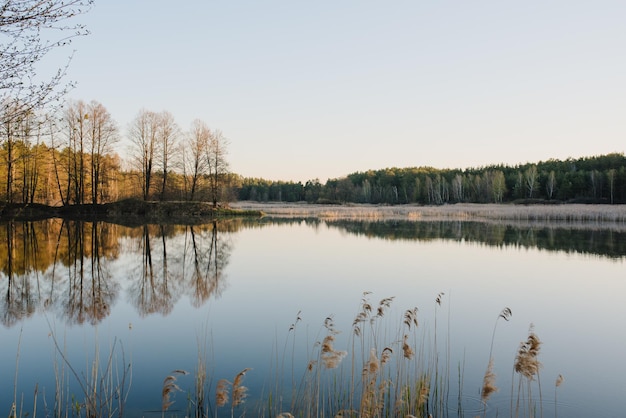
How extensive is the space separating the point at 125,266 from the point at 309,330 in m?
8.90

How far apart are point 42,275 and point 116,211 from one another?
98.2ft

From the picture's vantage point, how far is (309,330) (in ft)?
26.0

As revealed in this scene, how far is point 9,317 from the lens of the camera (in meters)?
8.38

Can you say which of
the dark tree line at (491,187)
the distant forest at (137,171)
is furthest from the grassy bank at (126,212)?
the dark tree line at (491,187)

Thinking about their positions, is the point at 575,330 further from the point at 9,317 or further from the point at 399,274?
the point at 9,317

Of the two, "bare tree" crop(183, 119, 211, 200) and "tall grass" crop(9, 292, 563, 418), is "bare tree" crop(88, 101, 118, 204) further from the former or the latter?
"tall grass" crop(9, 292, 563, 418)

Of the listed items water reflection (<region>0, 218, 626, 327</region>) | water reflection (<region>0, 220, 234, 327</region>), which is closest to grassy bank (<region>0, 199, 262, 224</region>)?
water reflection (<region>0, 218, 626, 327</region>)

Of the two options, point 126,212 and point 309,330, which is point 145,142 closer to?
point 126,212

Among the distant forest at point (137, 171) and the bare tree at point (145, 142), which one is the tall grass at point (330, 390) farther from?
the bare tree at point (145, 142)

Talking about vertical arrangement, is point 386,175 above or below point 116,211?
above

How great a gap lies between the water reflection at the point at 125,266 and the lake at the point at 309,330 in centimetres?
9

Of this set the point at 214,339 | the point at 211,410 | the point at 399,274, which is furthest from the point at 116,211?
the point at 211,410

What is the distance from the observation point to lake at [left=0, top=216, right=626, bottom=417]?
503 cm

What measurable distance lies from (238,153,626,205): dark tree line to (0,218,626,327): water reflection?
174 feet
